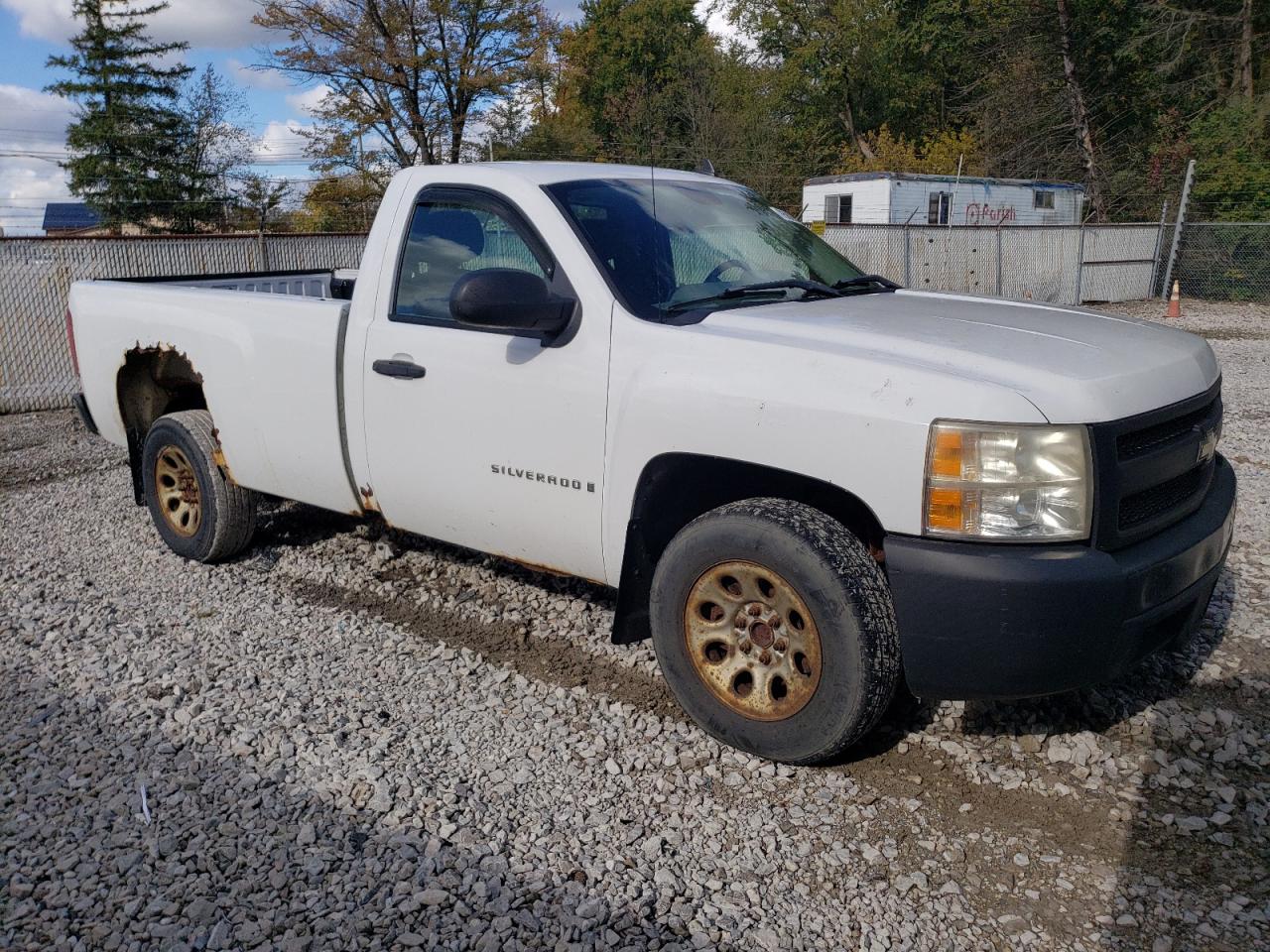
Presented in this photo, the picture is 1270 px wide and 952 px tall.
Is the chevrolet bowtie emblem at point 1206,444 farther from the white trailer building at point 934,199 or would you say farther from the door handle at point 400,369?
the white trailer building at point 934,199

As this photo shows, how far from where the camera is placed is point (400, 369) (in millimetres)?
4250

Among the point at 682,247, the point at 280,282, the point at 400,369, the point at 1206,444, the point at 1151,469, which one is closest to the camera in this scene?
the point at 1151,469

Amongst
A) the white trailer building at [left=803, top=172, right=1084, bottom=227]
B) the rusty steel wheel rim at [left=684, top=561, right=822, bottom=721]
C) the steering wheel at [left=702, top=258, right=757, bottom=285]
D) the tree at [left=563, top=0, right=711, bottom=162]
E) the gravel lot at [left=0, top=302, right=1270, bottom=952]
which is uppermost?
the tree at [left=563, top=0, right=711, bottom=162]

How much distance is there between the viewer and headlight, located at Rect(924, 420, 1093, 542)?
9.45 ft

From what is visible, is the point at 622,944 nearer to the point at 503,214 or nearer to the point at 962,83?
the point at 503,214

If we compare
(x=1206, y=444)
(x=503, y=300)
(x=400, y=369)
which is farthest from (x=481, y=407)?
(x=1206, y=444)

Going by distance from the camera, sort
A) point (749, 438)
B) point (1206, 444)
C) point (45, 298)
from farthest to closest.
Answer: point (45, 298) → point (1206, 444) → point (749, 438)

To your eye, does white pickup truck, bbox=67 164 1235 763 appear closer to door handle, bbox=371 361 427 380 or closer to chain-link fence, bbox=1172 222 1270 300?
door handle, bbox=371 361 427 380

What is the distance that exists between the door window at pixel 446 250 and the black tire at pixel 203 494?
5.72ft

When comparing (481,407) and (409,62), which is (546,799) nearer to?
(481,407)

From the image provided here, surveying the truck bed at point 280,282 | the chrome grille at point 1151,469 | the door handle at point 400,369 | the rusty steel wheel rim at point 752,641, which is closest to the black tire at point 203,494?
the truck bed at point 280,282

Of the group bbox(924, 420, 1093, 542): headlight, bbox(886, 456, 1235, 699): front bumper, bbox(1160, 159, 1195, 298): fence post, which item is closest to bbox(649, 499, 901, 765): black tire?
bbox(886, 456, 1235, 699): front bumper

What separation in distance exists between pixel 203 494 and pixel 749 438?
3.44 m

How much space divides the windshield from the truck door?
190mm
